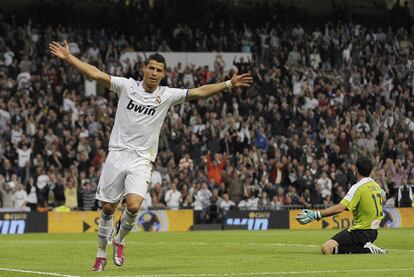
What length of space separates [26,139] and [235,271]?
72.1 ft

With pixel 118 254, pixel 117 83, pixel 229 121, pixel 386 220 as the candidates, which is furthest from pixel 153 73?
pixel 229 121

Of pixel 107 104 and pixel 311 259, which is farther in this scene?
pixel 107 104

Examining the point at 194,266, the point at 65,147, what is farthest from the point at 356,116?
the point at 194,266

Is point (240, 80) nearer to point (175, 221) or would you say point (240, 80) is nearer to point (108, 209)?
point (108, 209)

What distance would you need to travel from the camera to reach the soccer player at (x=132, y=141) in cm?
1487

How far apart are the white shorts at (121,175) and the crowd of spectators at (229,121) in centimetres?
1914

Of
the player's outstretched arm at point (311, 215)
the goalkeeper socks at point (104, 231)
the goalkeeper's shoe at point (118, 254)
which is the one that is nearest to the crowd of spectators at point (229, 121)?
the player's outstretched arm at point (311, 215)

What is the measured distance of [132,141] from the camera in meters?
15.0

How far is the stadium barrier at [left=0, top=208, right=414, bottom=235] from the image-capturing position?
33.2 m

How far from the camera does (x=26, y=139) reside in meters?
35.4

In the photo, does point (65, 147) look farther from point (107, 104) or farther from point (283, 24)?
point (283, 24)

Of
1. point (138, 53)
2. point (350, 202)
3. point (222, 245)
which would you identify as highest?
point (138, 53)

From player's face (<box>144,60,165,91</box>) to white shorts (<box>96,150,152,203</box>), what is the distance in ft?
3.23

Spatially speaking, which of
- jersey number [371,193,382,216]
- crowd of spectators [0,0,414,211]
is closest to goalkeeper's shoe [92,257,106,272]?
jersey number [371,193,382,216]
